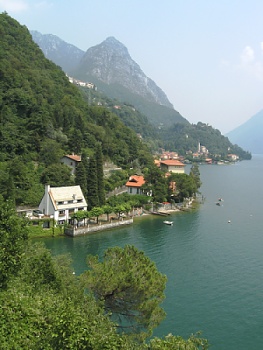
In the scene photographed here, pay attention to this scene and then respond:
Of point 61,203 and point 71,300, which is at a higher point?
point 71,300

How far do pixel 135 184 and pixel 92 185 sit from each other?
51.2 feet

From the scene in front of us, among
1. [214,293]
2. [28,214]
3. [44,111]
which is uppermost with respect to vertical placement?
[44,111]

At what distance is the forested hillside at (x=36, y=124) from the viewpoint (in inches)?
2029

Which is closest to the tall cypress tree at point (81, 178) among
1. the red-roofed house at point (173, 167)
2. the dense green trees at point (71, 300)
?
the dense green trees at point (71, 300)

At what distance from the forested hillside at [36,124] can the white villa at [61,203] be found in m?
3.42

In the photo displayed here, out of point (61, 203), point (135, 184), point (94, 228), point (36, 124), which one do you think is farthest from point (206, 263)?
point (36, 124)

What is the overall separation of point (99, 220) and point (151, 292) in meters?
31.4

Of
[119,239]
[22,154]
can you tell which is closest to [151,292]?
[119,239]

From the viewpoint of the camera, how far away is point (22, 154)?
56.3m

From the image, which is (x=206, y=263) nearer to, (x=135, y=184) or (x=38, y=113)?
(x=135, y=184)

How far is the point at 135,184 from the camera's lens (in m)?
63.5

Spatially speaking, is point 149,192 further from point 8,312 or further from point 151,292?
point 8,312

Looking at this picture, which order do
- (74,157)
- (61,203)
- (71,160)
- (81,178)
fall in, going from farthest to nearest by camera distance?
(74,157), (71,160), (81,178), (61,203)

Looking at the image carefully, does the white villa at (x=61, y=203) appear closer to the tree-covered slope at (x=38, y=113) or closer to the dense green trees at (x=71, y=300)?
the tree-covered slope at (x=38, y=113)
